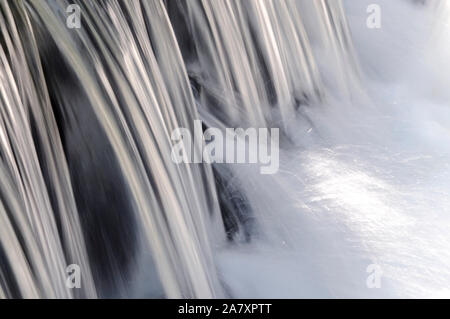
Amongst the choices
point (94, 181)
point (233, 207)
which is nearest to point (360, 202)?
point (233, 207)

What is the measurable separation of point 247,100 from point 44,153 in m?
1.41

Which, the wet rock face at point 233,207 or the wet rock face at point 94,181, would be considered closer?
the wet rock face at point 94,181

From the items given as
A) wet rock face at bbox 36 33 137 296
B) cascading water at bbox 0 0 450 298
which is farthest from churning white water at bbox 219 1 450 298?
wet rock face at bbox 36 33 137 296

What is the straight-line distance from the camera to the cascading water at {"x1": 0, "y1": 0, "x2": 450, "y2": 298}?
8.14 ft

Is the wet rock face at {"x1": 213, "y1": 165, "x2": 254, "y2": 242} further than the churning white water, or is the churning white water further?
the wet rock face at {"x1": 213, "y1": 165, "x2": 254, "y2": 242}

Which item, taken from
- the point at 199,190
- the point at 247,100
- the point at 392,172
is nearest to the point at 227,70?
the point at 247,100

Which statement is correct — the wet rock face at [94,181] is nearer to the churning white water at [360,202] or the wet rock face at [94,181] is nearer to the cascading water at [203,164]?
the cascading water at [203,164]

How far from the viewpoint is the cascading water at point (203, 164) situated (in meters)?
2.48

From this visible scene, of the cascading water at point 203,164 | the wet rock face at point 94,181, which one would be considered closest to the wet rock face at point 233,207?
the cascading water at point 203,164

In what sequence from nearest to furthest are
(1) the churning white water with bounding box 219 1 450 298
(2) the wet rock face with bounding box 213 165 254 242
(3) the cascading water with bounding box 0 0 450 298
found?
(3) the cascading water with bounding box 0 0 450 298
(1) the churning white water with bounding box 219 1 450 298
(2) the wet rock face with bounding box 213 165 254 242

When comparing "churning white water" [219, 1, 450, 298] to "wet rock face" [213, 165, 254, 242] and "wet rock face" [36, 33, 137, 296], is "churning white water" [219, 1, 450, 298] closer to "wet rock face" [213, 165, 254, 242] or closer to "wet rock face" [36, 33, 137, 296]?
"wet rock face" [213, 165, 254, 242]

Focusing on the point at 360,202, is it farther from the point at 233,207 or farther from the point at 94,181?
the point at 94,181
